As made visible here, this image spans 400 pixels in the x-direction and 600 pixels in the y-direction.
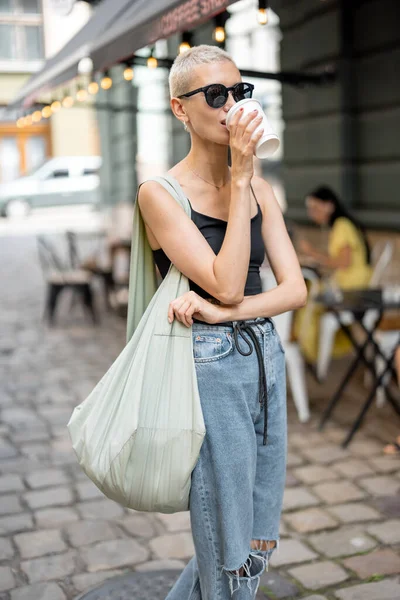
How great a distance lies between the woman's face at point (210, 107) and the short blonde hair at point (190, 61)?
13mm

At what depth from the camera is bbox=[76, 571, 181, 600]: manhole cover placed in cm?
301

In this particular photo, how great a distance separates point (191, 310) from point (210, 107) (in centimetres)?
54

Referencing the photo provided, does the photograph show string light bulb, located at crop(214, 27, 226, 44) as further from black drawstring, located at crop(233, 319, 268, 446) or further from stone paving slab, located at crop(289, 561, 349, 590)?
stone paving slab, located at crop(289, 561, 349, 590)

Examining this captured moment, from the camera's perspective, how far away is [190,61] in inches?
81.6

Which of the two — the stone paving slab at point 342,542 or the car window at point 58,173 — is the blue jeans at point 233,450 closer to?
the stone paving slab at point 342,542

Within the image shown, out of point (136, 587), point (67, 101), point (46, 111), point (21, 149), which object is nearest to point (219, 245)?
point (136, 587)

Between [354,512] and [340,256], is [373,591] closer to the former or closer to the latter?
[354,512]

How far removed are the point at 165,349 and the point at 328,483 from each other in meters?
2.40

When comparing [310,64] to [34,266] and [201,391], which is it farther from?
[34,266]

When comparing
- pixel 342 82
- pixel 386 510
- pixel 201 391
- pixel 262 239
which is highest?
pixel 342 82

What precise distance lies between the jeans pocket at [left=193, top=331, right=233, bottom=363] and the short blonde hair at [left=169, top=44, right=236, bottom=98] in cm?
67

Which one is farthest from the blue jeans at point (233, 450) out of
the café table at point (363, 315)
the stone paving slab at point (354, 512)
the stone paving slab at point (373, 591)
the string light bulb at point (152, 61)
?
the string light bulb at point (152, 61)

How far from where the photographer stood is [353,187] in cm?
766

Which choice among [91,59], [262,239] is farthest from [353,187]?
[262,239]
